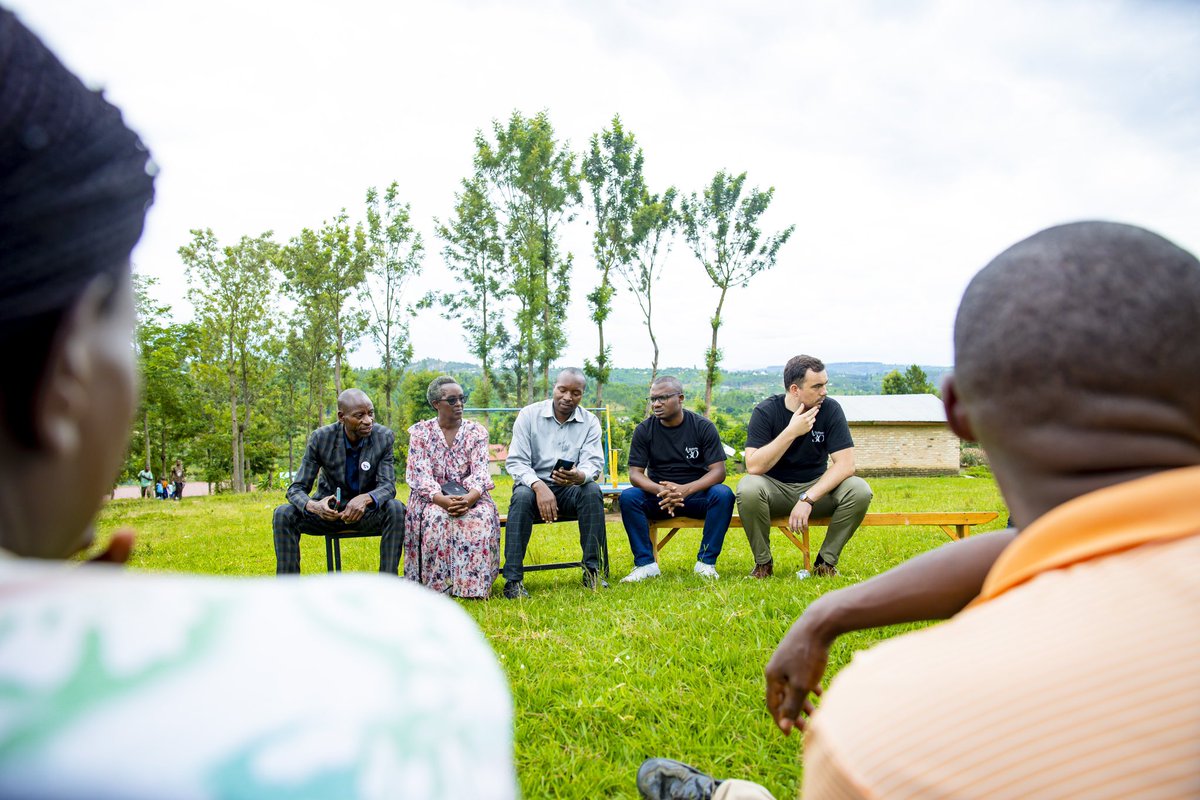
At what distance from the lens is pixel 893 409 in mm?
34094

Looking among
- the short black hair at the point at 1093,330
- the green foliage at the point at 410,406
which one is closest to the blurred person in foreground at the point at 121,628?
the short black hair at the point at 1093,330

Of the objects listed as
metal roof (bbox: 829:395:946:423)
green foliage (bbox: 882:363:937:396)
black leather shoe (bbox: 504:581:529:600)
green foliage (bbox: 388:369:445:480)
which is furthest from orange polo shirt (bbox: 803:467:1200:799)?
green foliage (bbox: 882:363:937:396)

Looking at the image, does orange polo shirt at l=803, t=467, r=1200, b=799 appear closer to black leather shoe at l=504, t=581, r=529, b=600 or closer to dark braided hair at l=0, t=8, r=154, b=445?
dark braided hair at l=0, t=8, r=154, b=445

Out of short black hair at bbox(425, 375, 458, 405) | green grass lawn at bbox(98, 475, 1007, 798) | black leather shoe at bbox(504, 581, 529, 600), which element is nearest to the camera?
green grass lawn at bbox(98, 475, 1007, 798)

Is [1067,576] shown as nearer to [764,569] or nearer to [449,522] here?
[764,569]

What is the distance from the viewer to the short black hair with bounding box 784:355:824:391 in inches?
239

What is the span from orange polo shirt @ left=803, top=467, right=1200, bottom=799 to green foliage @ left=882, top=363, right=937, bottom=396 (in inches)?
2467

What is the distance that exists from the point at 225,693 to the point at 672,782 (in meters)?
1.94

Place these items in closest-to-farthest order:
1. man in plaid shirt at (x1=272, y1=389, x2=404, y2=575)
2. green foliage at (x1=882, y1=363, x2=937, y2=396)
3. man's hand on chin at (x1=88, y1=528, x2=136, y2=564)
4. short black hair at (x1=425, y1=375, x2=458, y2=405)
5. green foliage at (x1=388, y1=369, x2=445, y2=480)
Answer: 1. man's hand on chin at (x1=88, y1=528, x2=136, y2=564)
2. man in plaid shirt at (x1=272, y1=389, x2=404, y2=575)
3. short black hair at (x1=425, y1=375, x2=458, y2=405)
4. green foliage at (x1=388, y1=369, x2=445, y2=480)
5. green foliage at (x1=882, y1=363, x2=937, y2=396)

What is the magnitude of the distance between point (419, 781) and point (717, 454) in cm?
620

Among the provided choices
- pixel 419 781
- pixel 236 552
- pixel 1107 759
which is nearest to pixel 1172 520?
pixel 1107 759

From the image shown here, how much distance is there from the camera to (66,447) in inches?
23.5

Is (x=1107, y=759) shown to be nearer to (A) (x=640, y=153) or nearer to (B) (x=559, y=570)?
(B) (x=559, y=570)

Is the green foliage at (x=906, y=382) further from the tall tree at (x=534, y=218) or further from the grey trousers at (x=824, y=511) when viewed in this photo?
the grey trousers at (x=824, y=511)
